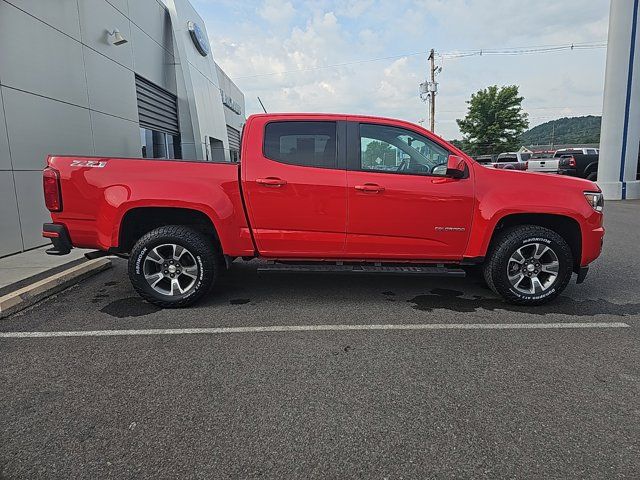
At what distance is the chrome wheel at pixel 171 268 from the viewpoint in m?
4.36

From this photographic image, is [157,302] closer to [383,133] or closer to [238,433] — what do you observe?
[238,433]

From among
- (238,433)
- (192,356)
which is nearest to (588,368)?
(238,433)

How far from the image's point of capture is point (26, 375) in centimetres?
304

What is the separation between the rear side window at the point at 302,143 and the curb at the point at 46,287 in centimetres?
296

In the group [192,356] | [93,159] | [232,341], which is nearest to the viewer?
[192,356]

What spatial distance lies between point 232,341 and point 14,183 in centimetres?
563

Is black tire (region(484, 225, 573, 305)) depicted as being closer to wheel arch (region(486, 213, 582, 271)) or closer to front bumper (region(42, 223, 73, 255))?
wheel arch (region(486, 213, 582, 271))

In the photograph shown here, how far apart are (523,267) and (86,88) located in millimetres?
9107

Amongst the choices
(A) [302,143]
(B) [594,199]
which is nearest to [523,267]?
(B) [594,199]

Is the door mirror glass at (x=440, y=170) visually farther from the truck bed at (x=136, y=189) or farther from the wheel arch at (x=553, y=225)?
the truck bed at (x=136, y=189)

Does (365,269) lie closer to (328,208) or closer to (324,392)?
(328,208)

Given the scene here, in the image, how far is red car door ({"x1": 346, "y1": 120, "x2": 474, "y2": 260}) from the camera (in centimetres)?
Result: 434

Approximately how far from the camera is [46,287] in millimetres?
4797

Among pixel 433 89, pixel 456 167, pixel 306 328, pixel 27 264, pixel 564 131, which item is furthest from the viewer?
pixel 564 131
